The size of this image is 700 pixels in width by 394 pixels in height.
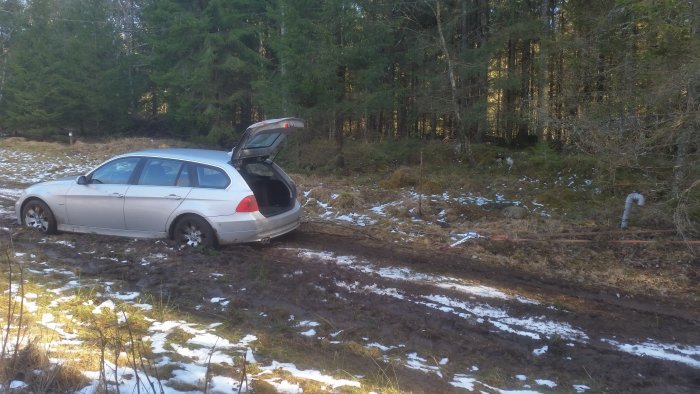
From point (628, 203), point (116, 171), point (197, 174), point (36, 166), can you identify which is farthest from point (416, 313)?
point (36, 166)

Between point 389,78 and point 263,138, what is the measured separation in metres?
11.7

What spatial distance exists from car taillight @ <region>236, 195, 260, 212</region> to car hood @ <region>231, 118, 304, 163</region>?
0.76m

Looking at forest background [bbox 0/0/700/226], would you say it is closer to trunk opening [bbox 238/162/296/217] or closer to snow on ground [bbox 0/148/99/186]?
trunk opening [bbox 238/162/296/217]

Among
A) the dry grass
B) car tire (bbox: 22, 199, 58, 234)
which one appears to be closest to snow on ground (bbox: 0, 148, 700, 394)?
car tire (bbox: 22, 199, 58, 234)

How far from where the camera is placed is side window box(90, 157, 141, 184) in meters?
8.96

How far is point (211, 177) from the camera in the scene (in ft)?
28.1

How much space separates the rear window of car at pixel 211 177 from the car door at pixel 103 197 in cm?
114

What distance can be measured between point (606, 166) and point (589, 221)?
1.73 m

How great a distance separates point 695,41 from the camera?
8.52 metres

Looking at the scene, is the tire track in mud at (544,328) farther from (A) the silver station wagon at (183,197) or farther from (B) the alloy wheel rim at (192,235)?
(B) the alloy wheel rim at (192,235)

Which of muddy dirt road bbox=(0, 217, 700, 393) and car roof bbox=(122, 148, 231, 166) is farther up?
car roof bbox=(122, 148, 231, 166)

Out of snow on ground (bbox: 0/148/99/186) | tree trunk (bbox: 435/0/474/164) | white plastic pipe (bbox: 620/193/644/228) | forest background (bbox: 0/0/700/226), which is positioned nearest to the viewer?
forest background (bbox: 0/0/700/226)

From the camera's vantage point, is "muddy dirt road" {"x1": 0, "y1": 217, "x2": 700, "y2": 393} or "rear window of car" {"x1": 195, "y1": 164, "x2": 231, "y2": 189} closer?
"muddy dirt road" {"x1": 0, "y1": 217, "x2": 700, "y2": 393}

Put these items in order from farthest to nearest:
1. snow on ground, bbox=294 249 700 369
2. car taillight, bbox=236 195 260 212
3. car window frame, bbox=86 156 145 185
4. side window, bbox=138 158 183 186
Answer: car window frame, bbox=86 156 145 185 < side window, bbox=138 158 183 186 < car taillight, bbox=236 195 260 212 < snow on ground, bbox=294 249 700 369
